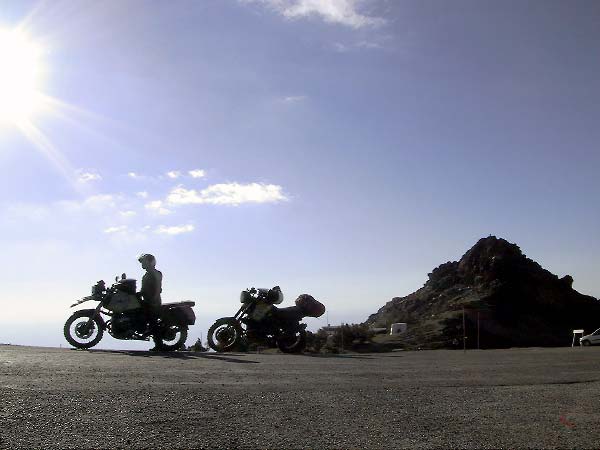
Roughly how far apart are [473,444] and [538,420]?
137 cm

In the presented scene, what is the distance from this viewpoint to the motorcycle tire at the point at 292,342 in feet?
67.2

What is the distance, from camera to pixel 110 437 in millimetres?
5223

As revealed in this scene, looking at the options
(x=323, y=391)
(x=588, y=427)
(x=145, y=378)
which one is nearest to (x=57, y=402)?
(x=145, y=378)

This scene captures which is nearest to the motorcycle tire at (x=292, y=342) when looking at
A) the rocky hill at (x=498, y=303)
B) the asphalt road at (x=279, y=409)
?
the asphalt road at (x=279, y=409)

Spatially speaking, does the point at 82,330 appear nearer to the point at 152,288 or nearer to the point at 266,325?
the point at 152,288

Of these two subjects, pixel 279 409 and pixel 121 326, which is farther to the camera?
pixel 121 326

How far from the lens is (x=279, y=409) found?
6.53 metres

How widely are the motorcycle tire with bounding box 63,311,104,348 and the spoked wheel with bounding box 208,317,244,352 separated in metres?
4.09

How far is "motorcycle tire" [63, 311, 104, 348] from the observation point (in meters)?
17.0

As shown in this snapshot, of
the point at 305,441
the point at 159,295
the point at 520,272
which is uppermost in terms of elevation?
the point at 520,272

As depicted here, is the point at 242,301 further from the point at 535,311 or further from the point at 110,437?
the point at 535,311

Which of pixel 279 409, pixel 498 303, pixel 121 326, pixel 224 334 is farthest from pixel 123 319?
pixel 498 303

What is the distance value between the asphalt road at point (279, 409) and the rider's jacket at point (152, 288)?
7.48 metres

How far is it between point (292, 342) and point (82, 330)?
259 inches
